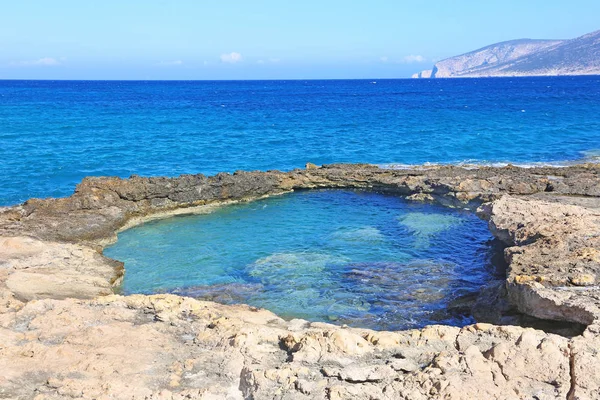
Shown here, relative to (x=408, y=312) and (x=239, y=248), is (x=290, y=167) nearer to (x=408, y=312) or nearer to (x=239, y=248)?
(x=239, y=248)

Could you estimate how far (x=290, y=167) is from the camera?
111ft

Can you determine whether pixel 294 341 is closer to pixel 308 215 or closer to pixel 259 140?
pixel 308 215

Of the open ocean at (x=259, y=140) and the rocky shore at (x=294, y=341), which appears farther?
the open ocean at (x=259, y=140)

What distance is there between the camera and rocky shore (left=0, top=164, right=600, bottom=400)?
6.95 metres

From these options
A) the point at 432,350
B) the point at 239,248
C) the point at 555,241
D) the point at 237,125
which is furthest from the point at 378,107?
the point at 432,350

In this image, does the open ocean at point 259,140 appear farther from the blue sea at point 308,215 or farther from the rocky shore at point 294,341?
the rocky shore at point 294,341

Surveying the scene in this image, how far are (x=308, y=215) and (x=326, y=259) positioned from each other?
5409 millimetres

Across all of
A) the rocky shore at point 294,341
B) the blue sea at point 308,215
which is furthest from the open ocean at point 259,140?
the rocky shore at point 294,341

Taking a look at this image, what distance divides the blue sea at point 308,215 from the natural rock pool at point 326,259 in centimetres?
5

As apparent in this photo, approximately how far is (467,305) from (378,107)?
63669 millimetres

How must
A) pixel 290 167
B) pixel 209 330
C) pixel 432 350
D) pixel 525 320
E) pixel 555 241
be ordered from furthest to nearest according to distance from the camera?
pixel 290 167 → pixel 555 241 → pixel 525 320 → pixel 209 330 → pixel 432 350

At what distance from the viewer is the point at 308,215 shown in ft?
72.2

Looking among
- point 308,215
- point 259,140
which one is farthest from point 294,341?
point 259,140

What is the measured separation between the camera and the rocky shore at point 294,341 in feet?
22.8
